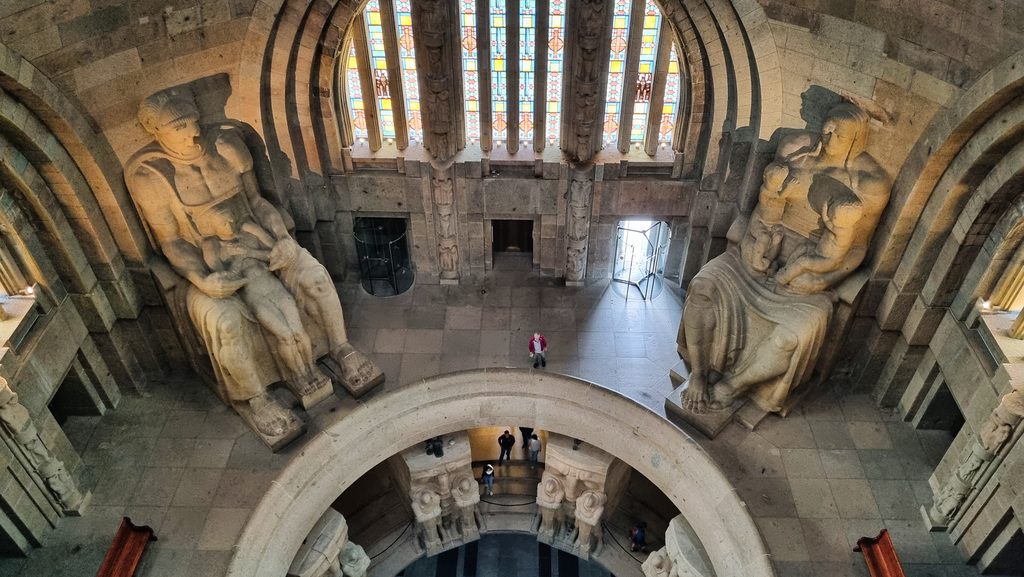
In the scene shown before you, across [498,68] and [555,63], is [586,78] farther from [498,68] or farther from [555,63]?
[498,68]

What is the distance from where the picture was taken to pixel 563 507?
38.3 ft

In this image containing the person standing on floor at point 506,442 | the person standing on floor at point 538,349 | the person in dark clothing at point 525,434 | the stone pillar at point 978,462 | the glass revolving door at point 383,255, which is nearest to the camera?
the stone pillar at point 978,462

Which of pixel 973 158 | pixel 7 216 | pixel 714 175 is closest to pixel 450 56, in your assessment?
pixel 714 175

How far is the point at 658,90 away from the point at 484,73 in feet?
8.89

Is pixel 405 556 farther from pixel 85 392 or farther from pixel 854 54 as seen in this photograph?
pixel 854 54

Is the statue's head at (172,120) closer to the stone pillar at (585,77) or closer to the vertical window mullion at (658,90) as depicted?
the stone pillar at (585,77)

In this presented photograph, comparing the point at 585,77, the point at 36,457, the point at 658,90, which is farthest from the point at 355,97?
the point at 36,457

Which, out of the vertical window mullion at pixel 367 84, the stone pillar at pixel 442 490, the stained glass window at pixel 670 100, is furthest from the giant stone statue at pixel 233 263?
the stained glass window at pixel 670 100

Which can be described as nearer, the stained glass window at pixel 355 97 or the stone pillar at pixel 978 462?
the stone pillar at pixel 978 462

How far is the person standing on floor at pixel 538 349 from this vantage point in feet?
37.0

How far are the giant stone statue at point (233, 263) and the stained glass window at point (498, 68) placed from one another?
12.3 feet

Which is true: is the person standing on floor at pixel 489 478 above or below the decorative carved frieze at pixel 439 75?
below

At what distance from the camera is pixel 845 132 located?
8.89 metres

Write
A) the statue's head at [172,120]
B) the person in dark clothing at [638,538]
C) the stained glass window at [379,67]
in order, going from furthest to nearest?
the person in dark clothing at [638,538]
the stained glass window at [379,67]
the statue's head at [172,120]
